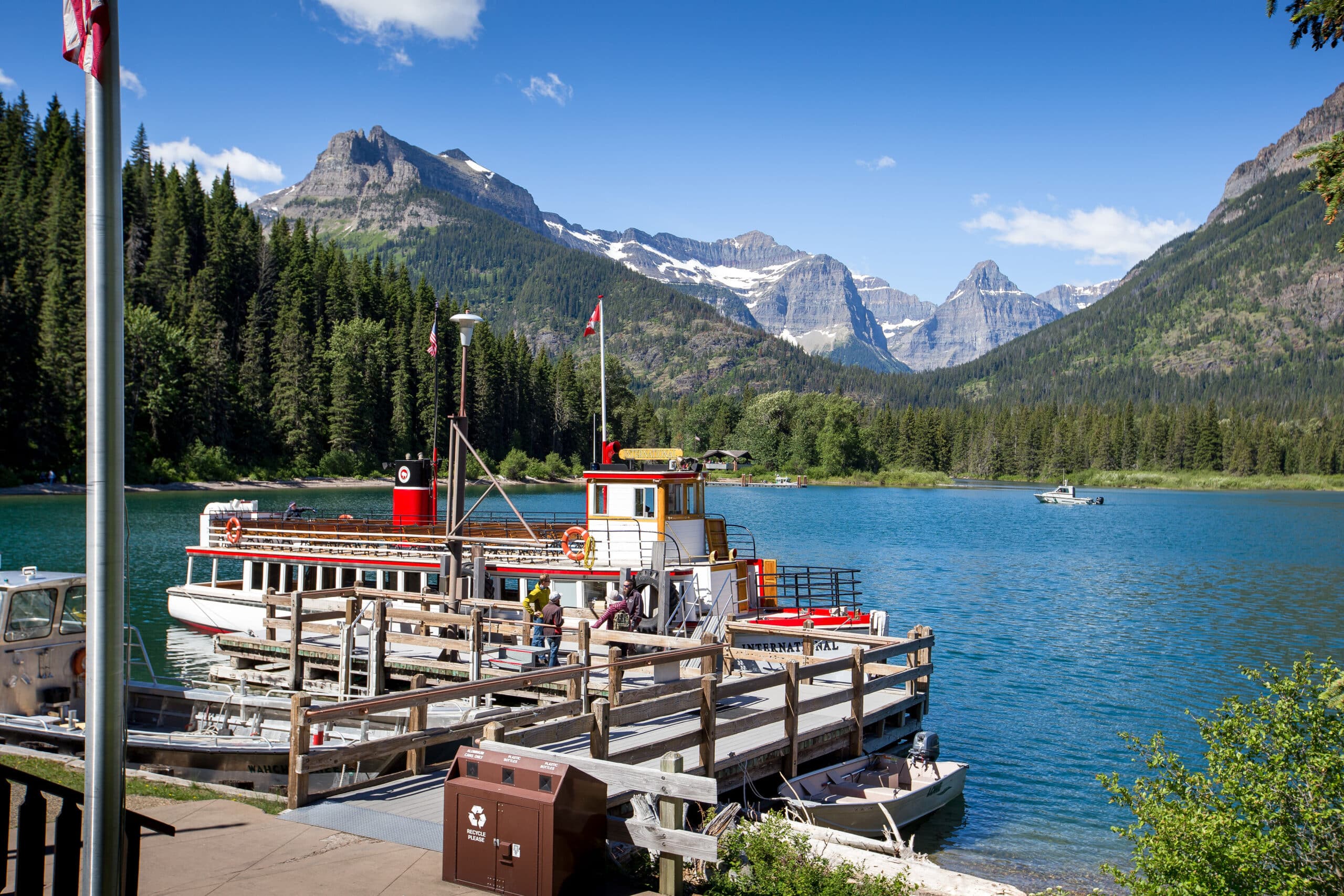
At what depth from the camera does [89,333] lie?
5086mm

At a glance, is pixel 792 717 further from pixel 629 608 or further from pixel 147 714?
pixel 147 714

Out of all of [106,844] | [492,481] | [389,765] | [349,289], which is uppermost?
[349,289]

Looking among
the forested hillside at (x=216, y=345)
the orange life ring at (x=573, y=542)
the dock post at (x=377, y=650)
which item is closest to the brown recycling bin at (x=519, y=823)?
the dock post at (x=377, y=650)

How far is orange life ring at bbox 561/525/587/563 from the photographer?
23125mm

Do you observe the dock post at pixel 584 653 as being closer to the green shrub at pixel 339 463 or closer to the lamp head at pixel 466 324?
the lamp head at pixel 466 324

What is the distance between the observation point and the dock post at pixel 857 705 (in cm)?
1495

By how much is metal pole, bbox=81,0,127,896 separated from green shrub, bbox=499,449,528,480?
123 m

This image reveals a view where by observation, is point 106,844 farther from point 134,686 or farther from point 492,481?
point 492,481

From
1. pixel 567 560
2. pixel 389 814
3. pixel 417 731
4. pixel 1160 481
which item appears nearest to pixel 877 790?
pixel 417 731

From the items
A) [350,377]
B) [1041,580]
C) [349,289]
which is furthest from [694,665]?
[349,289]

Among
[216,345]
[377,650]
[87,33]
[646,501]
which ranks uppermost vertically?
[216,345]

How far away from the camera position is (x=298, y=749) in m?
10.0

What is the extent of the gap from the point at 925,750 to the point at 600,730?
8.36 m

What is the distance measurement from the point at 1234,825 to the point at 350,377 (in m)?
112
